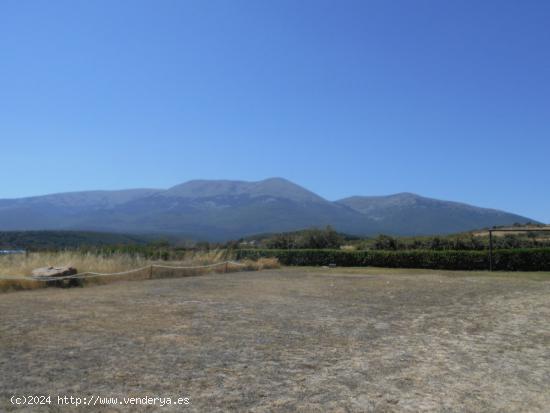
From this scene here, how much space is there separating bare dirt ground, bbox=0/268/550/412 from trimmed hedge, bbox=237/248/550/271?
14789 millimetres

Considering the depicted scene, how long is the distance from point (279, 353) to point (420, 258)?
22.1 metres

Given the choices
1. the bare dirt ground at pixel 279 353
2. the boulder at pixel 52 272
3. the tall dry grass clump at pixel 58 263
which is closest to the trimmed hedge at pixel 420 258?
the tall dry grass clump at pixel 58 263

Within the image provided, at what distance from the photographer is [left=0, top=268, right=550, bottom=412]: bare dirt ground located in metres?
4.32

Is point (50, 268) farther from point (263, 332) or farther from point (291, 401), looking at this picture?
point (291, 401)

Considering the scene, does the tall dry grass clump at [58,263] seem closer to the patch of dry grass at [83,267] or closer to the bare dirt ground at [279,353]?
the patch of dry grass at [83,267]

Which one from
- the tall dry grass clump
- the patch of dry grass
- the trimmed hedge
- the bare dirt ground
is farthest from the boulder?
the trimmed hedge

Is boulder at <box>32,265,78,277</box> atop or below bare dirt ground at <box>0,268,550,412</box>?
atop

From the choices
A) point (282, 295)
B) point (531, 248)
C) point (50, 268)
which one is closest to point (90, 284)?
point (50, 268)

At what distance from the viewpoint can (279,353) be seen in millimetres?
5898

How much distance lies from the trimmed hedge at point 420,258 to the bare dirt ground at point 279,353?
1479cm

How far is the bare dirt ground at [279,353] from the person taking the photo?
4.32m

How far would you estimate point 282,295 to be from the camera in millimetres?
12250

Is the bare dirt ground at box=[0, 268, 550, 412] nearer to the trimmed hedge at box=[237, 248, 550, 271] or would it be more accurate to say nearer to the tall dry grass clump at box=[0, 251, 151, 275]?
the tall dry grass clump at box=[0, 251, 151, 275]

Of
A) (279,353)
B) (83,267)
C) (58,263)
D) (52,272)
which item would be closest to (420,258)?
(83,267)
